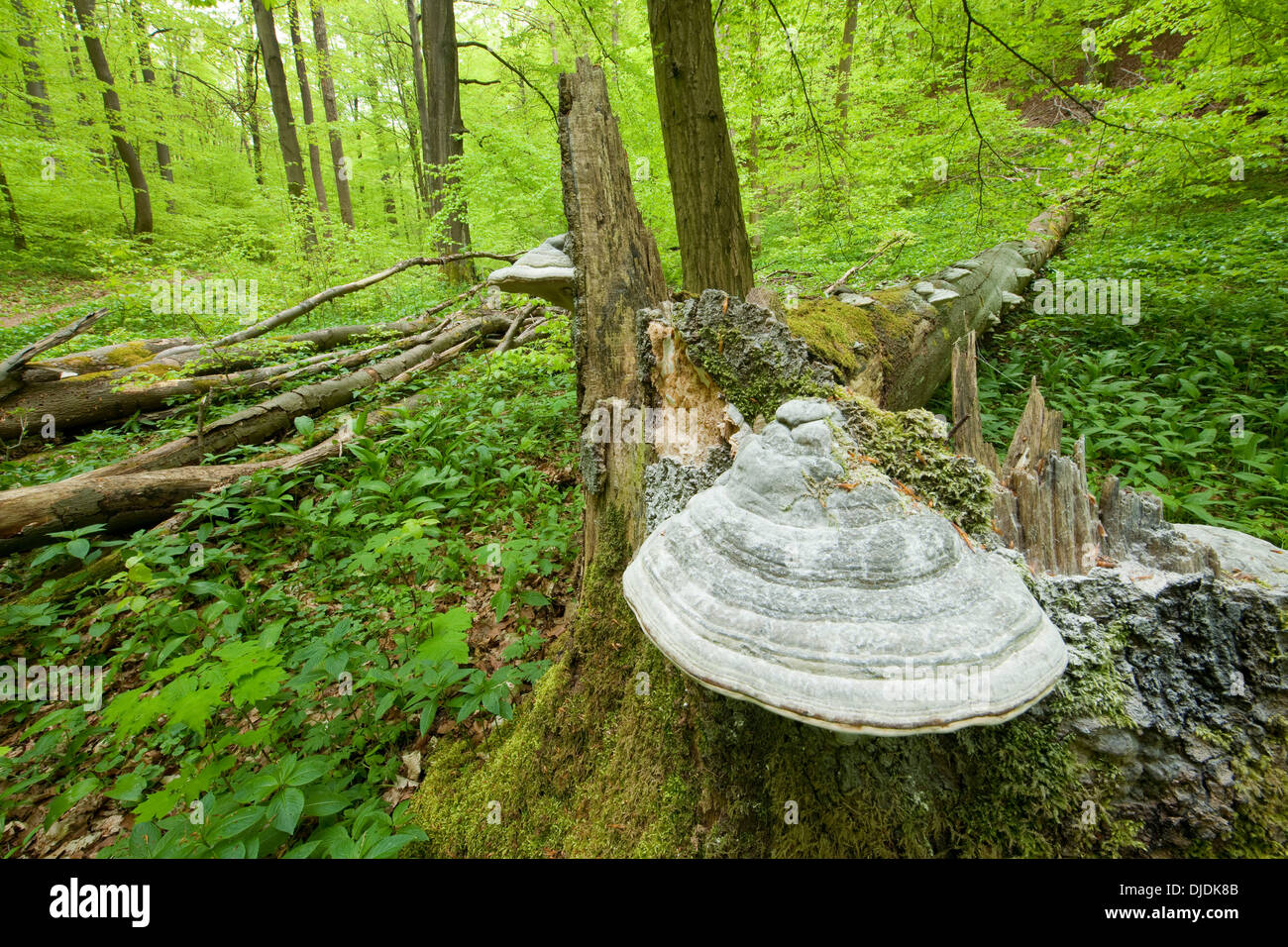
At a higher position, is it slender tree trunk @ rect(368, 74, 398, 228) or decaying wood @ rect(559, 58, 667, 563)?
slender tree trunk @ rect(368, 74, 398, 228)

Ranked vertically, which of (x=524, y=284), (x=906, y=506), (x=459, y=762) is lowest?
(x=459, y=762)

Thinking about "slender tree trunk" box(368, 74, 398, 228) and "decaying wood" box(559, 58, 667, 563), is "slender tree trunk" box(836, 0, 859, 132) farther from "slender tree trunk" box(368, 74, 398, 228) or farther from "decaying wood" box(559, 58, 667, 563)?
"slender tree trunk" box(368, 74, 398, 228)

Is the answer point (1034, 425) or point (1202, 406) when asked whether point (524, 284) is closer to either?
point (1034, 425)

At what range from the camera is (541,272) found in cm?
326

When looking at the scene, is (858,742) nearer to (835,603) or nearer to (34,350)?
(835,603)

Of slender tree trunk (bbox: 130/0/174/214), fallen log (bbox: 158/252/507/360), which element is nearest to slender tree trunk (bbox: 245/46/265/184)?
slender tree trunk (bbox: 130/0/174/214)

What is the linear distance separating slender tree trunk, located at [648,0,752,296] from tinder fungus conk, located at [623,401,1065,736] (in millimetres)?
3220

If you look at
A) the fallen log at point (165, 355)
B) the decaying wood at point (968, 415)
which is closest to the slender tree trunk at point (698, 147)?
the decaying wood at point (968, 415)

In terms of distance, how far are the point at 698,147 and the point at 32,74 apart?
872 inches

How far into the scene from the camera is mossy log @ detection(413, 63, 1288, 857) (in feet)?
4.27

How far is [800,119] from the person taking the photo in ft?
20.1

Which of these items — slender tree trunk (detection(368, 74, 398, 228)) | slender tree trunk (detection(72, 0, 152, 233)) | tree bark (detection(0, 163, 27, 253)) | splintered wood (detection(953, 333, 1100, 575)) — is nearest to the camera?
splintered wood (detection(953, 333, 1100, 575))

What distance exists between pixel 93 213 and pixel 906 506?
2702 cm
